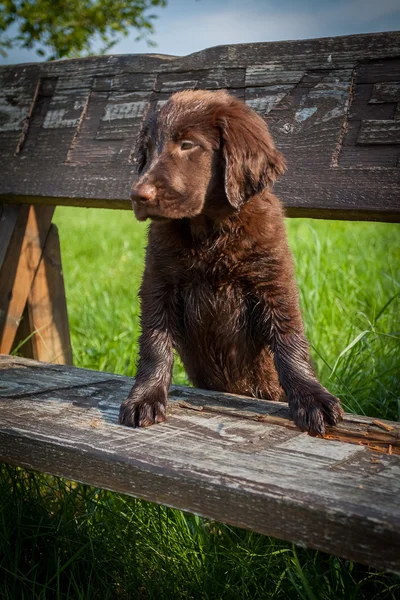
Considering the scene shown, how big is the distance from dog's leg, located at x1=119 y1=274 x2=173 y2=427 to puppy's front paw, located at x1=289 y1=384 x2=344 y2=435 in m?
0.39

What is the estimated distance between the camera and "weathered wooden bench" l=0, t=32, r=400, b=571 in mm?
1583

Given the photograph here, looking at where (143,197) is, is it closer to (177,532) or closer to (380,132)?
(380,132)

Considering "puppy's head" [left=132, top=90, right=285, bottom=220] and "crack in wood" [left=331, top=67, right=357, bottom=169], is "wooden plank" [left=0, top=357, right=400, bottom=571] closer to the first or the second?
"puppy's head" [left=132, top=90, right=285, bottom=220]

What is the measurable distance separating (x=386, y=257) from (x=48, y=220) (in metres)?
2.90

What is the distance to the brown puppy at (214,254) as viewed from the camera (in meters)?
2.27

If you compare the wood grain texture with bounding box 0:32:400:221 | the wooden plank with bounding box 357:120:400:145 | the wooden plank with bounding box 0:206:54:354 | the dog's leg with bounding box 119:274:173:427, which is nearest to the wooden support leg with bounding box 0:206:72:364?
the wooden plank with bounding box 0:206:54:354

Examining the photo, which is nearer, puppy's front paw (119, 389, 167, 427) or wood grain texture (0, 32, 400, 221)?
puppy's front paw (119, 389, 167, 427)

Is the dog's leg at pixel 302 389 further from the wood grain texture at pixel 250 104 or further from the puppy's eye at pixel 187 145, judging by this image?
the puppy's eye at pixel 187 145

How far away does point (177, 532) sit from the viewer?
7.88 ft

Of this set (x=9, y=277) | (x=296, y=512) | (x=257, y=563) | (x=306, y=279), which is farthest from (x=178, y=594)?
(x=306, y=279)

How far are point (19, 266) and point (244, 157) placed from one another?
1512 millimetres

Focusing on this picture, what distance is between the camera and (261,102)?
2.90 meters

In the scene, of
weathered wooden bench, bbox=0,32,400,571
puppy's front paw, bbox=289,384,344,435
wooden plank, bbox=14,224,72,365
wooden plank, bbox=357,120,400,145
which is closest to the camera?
weathered wooden bench, bbox=0,32,400,571

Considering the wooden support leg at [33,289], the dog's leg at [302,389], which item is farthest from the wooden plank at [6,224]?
the dog's leg at [302,389]
